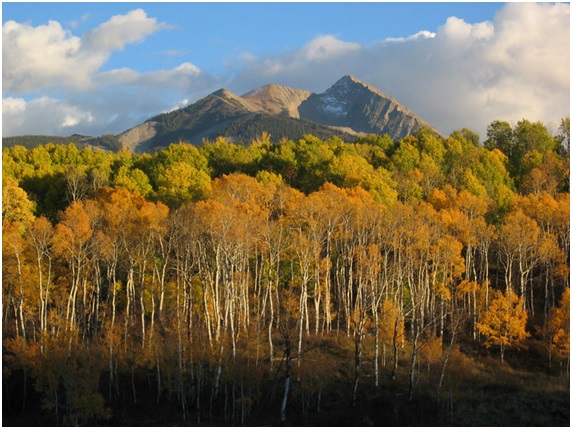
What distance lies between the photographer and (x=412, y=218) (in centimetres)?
7019

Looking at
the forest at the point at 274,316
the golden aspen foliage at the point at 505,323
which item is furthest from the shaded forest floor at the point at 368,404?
the golden aspen foliage at the point at 505,323

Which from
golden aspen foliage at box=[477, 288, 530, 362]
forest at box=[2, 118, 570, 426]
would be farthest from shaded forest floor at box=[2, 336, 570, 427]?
golden aspen foliage at box=[477, 288, 530, 362]

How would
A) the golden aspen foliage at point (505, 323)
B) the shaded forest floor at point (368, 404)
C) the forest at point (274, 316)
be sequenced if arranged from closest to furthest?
the shaded forest floor at point (368, 404), the forest at point (274, 316), the golden aspen foliage at point (505, 323)

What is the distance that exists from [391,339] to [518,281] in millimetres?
23881

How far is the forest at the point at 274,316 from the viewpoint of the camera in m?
49.7

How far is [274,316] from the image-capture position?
64.2 m

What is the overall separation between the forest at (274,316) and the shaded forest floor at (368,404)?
7.4 inches

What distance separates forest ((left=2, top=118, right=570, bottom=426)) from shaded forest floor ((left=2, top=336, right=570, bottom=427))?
0.19 meters

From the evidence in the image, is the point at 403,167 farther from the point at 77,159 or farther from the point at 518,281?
the point at 77,159

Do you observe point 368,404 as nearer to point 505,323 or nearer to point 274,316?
point 274,316

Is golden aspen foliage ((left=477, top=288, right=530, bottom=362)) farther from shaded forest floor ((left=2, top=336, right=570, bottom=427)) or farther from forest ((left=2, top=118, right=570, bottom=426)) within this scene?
shaded forest floor ((left=2, top=336, right=570, bottom=427))

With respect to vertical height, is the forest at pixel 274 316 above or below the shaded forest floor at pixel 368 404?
above

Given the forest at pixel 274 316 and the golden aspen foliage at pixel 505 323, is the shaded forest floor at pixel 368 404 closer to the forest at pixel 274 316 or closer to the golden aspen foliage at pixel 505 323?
the forest at pixel 274 316

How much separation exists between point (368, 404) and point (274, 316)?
16355 millimetres
